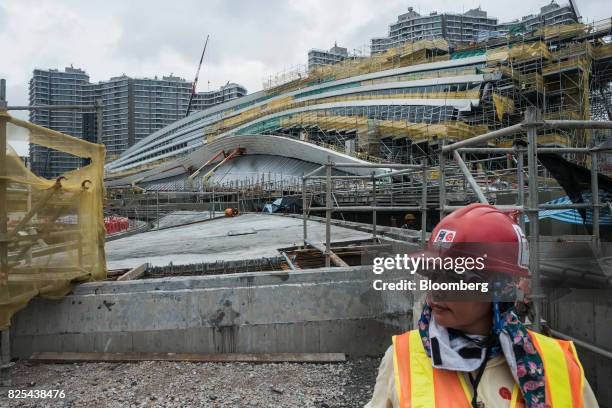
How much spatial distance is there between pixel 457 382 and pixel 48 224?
4.52 meters

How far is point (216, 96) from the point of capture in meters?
126

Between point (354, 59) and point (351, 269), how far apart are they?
56.8 meters

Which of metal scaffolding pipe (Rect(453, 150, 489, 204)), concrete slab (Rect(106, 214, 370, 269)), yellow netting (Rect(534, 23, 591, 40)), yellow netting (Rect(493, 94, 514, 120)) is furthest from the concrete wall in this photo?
yellow netting (Rect(534, 23, 591, 40))

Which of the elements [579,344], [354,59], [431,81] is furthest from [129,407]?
[354,59]

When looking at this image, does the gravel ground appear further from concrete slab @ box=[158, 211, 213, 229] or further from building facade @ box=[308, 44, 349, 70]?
building facade @ box=[308, 44, 349, 70]

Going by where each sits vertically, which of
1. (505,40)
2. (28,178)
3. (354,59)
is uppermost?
(354,59)

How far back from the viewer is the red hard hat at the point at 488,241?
130 cm

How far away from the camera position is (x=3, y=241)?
12.7 feet

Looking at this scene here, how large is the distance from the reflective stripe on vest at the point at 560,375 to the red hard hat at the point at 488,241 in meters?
0.24

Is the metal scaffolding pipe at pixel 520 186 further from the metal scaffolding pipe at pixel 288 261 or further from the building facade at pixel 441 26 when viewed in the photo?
the building facade at pixel 441 26

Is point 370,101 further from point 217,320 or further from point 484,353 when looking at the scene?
point 484,353

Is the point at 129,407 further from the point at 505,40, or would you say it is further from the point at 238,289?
the point at 505,40

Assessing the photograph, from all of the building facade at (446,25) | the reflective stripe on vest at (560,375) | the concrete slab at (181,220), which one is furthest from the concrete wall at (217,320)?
the building facade at (446,25)

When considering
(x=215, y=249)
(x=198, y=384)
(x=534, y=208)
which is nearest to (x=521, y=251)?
(x=534, y=208)
